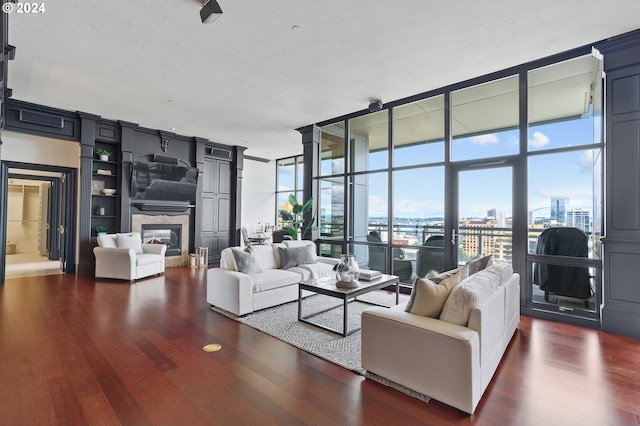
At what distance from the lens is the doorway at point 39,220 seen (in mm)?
5699

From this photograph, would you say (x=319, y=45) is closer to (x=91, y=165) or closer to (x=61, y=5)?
(x=61, y=5)

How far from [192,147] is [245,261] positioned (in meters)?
4.76

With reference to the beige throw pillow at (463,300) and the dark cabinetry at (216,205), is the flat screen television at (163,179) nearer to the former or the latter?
the dark cabinetry at (216,205)

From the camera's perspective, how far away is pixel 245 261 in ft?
12.7

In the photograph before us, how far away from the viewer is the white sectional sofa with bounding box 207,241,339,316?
3614 millimetres

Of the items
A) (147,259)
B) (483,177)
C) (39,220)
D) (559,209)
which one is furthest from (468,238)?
(39,220)

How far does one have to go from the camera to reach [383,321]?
7.16 ft

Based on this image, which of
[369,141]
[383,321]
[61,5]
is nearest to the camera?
[383,321]

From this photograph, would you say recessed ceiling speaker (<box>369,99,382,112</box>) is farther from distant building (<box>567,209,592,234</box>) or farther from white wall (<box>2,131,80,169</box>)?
white wall (<box>2,131,80,169</box>)

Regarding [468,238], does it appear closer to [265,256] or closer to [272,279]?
[272,279]

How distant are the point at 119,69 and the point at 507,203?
522 cm

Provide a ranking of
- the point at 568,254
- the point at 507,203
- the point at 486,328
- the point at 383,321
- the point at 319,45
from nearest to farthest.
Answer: the point at 486,328 < the point at 383,321 < the point at 319,45 < the point at 568,254 < the point at 507,203

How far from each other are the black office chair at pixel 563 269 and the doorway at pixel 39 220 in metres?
7.88

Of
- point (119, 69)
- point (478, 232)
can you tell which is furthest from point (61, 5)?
point (478, 232)
